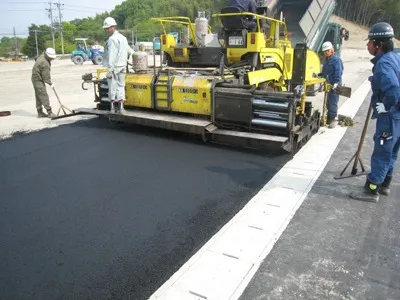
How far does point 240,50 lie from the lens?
609cm

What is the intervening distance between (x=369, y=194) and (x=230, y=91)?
2262mm

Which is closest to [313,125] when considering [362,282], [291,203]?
[291,203]

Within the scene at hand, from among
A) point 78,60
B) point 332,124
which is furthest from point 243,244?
point 78,60

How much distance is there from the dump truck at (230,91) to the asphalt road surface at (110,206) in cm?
34

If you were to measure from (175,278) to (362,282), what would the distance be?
120 cm

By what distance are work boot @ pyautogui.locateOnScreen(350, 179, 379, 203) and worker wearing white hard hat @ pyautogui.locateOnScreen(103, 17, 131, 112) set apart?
3.79 meters

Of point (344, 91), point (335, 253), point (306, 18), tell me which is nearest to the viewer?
point (335, 253)

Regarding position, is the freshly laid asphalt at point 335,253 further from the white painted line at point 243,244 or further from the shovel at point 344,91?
the shovel at point 344,91

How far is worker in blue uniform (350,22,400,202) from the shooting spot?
3154mm

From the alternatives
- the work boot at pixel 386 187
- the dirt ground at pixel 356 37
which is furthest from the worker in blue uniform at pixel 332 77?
the dirt ground at pixel 356 37

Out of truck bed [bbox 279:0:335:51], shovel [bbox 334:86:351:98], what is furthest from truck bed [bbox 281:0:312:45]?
shovel [bbox 334:86:351:98]

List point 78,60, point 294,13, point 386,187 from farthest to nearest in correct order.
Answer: point 78,60 < point 294,13 < point 386,187

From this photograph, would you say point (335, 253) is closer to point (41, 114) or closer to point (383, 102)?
point (383, 102)

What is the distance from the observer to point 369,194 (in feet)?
11.5
